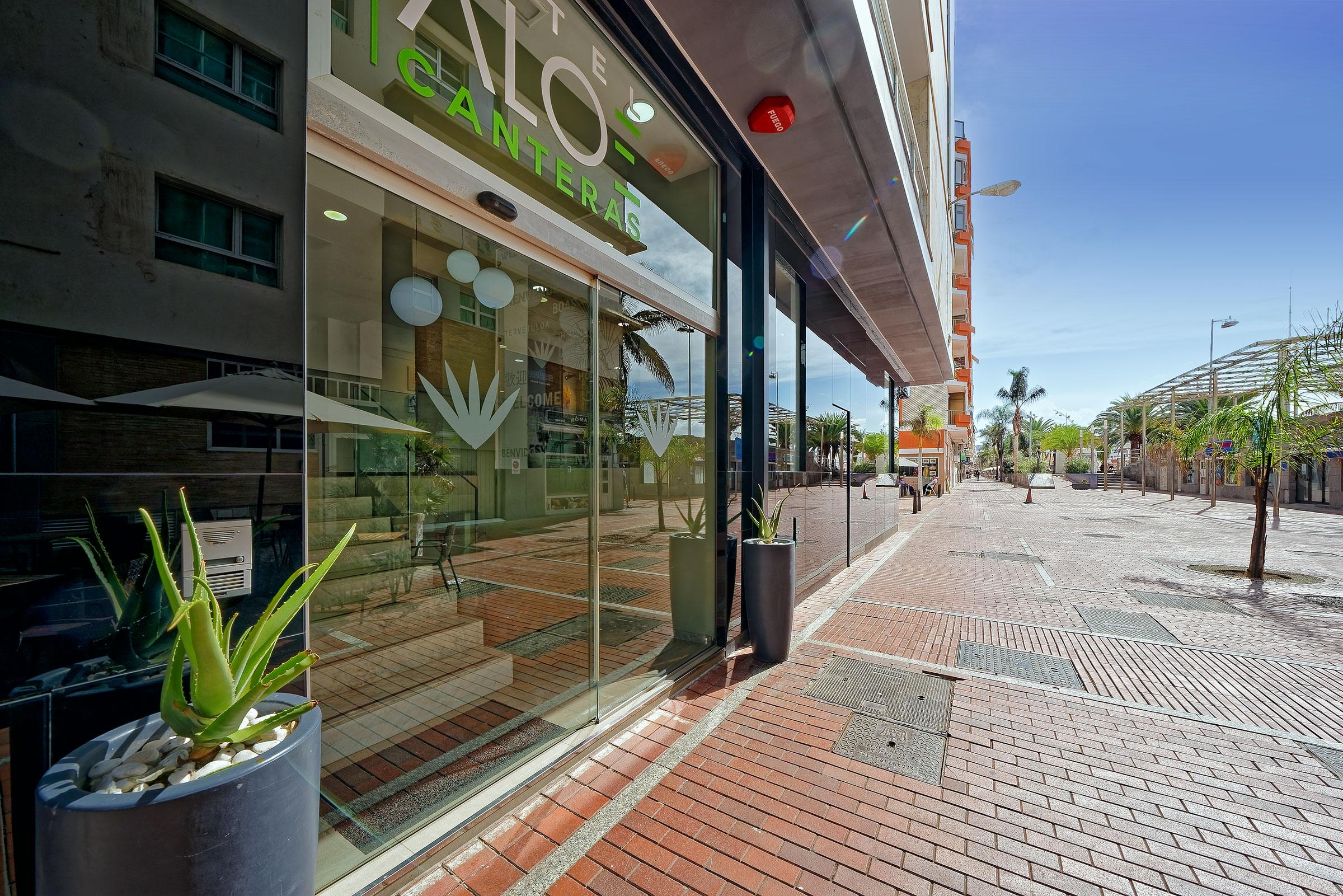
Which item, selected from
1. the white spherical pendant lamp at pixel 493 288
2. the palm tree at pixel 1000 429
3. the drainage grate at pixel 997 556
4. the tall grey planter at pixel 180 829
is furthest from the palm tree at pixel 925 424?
the palm tree at pixel 1000 429

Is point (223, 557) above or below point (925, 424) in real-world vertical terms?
below

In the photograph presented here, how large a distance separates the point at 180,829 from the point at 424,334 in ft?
8.11

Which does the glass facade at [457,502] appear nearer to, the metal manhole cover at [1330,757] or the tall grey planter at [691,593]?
the tall grey planter at [691,593]

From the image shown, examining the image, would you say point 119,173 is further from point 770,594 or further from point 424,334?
point 770,594

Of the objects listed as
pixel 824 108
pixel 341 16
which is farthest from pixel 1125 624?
pixel 341 16

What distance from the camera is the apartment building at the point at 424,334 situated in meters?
1.29

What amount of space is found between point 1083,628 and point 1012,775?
3.71 meters

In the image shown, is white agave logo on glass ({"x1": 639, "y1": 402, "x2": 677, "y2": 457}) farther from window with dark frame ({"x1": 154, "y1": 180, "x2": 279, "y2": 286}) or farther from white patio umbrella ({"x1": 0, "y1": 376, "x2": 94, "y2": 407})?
white patio umbrella ({"x1": 0, "y1": 376, "x2": 94, "y2": 407})

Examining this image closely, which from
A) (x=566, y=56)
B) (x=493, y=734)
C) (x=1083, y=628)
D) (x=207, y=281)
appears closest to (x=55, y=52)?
(x=207, y=281)

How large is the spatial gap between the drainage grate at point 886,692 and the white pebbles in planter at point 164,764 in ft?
11.5

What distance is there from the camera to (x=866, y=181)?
5.64 meters

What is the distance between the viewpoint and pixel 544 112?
3.19 meters

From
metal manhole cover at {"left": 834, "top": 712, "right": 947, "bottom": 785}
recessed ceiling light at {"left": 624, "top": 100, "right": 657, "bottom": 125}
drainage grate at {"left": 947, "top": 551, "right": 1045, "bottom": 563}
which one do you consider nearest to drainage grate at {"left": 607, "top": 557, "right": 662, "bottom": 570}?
metal manhole cover at {"left": 834, "top": 712, "right": 947, "bottom": 785}

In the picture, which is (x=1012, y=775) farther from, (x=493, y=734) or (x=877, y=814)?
(x=493, y=734)
